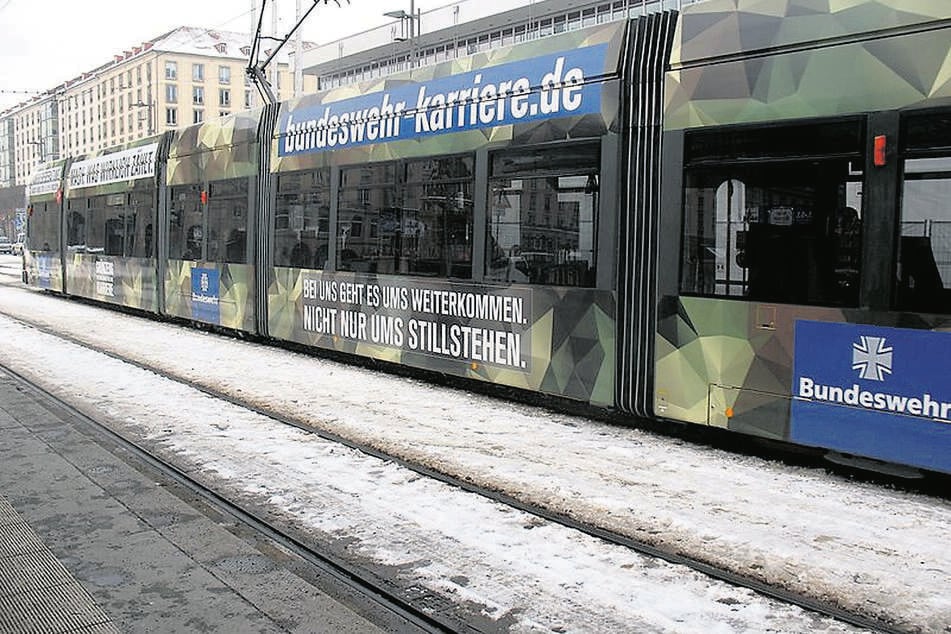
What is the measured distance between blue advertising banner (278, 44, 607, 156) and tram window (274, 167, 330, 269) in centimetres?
47

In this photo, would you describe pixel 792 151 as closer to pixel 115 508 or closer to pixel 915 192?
pixel 915 192

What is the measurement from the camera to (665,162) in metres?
7.57

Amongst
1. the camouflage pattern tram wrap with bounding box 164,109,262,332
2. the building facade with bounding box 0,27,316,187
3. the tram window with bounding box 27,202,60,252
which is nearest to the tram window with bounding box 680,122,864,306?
the camouflage pattern tram wrap with bounding box 164,109,262,332

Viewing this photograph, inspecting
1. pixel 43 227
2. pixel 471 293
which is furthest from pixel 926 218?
pixel 43 227

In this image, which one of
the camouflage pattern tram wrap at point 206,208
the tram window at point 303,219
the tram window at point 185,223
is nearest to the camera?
the tram window at point 303,219

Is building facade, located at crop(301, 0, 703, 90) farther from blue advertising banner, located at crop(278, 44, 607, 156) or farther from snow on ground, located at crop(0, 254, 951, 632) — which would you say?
snow on ground, located at crop(0, 254, 951, 632)

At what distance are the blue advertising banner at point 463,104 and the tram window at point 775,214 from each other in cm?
A: 142

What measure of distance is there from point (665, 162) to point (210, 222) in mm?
9862

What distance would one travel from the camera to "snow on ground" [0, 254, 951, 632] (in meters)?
4.48

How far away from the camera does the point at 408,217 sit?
10.5m

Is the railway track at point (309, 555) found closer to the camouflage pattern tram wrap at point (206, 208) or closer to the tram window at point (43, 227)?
the camouflage pattern tram wrap at point (206, 208)

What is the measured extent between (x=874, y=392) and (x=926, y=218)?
117 cm

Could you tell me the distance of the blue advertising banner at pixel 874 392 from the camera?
5.87m

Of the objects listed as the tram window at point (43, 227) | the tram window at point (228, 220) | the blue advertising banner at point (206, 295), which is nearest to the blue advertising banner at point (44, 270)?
the tram window at point (43, 227)
